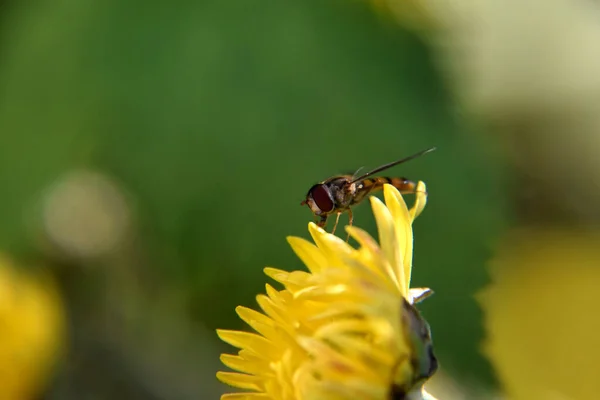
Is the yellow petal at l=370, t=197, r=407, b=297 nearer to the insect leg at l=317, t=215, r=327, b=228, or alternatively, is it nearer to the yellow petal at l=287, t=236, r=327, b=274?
the yellow petal at l=287, t=236, r=327, b=274

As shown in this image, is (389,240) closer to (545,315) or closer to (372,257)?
(372,257)

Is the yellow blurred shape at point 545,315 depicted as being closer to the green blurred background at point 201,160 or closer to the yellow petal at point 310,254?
the green blurred background at point 201,160

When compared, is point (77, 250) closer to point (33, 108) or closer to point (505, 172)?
point (33, 108)

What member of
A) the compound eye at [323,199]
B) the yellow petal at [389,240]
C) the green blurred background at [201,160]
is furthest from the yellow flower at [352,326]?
the green blurred background at [201,160]

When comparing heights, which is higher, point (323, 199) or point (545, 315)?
point (323, 199)

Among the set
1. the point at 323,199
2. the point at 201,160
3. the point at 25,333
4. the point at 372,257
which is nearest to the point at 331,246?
the point at 372,257

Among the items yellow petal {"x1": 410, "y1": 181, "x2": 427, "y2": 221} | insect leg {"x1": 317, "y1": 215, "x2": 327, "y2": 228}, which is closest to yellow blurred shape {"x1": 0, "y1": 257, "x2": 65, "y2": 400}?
insect leg {"x1": 317, "y1": 215, "x2": 327, "y2": 228}

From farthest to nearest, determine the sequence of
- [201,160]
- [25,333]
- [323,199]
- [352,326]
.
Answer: [201,160]
[25,333]
[323,199]
[352,326]
